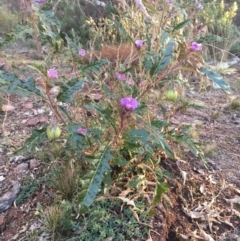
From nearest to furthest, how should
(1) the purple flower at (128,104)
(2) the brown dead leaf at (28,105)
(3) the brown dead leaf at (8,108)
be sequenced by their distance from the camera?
(1) the purple flower at (128,104), (3) the brown dead leaf at (8,108), (2) the brown dead leaf at (28,105)

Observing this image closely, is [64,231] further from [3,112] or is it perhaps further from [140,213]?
[3,112]

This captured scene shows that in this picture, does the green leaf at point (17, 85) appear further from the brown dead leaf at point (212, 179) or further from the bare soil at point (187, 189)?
the brown dead leaf at point (212, 179)

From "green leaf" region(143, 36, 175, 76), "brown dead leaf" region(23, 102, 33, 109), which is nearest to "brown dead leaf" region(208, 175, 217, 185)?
"green leaf" region(143, 36, 175, 76)

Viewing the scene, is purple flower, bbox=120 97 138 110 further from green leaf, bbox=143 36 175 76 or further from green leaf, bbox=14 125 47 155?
green leaf, bbox=14 125 47 155

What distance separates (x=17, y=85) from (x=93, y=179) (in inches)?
16.4

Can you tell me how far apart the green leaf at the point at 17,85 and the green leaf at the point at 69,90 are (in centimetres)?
8

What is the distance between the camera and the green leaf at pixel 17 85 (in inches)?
46.1

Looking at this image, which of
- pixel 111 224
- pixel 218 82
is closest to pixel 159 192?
pixel 111 224

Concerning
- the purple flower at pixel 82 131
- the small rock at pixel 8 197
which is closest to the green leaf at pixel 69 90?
the purple flower at pixel 82 131

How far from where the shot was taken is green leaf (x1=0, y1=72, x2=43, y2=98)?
1.17m

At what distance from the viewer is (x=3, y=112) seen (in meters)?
2.32

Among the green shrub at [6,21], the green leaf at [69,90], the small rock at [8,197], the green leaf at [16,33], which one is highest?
the green leaf at [16,33]

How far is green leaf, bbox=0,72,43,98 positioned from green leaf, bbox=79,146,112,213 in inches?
12.2

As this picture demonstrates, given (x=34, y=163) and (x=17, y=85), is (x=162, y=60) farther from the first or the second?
(x=34, y=163)
